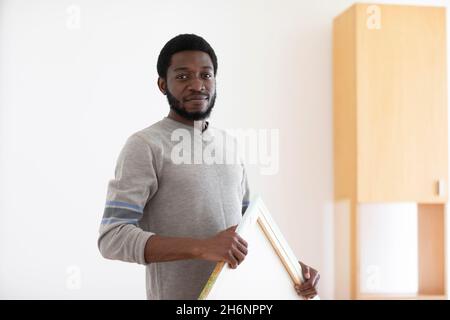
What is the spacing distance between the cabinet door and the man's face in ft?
6.69

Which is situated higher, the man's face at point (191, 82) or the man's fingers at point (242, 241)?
the man's face at point (191, 82)

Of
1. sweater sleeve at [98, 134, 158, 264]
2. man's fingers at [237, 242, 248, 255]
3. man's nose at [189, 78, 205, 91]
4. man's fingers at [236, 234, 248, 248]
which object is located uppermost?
man's nose at [189, 78, 205, 91]

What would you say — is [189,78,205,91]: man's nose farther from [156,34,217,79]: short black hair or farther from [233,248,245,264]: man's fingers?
[233,248,245,264]: man's fingers

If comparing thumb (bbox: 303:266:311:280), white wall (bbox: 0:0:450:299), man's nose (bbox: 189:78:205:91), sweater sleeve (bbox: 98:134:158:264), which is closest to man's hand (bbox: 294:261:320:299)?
thumb (bbox: 303:266:311:280)

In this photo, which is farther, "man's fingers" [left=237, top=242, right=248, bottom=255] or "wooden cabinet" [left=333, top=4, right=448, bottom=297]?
"wooden cabinet" [left=333, top=4, right=448, bottom=297]

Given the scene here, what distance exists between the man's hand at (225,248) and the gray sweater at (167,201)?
116 mm

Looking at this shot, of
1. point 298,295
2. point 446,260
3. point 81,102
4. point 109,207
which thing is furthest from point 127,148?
point 446,260

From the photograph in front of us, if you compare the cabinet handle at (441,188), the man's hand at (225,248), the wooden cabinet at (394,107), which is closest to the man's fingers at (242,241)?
the man's hand at (225,248)

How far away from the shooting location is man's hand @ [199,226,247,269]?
3.61 feet

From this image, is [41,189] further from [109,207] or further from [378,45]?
[109,207]

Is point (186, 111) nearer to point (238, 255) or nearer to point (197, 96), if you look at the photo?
point (197, 96)

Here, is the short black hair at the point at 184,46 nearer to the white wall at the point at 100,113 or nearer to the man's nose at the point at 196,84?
the man's nose at the point at 196,84

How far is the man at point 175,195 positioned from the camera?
3.77 feet

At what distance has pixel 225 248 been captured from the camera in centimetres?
110
